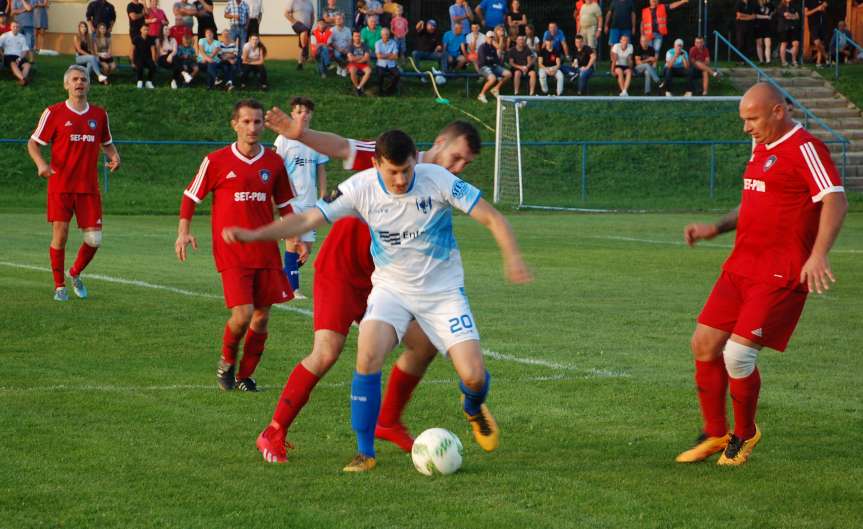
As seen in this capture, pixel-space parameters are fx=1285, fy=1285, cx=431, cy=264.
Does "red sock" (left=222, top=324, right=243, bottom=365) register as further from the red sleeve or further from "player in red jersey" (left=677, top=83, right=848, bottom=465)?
the red sleeve

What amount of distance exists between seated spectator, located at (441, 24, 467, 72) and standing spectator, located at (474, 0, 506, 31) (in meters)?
1.05

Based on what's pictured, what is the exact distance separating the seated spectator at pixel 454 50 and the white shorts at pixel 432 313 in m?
28.8

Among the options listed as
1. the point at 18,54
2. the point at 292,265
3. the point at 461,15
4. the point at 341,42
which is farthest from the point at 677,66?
the point at 292,265

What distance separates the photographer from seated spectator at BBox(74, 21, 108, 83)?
31.9 metres

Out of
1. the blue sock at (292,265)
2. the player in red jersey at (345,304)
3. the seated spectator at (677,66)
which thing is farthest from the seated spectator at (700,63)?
the player in red jersey at (345,304)

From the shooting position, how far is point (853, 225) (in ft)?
80.2

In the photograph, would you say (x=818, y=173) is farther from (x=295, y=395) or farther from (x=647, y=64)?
(x=647, y=64)

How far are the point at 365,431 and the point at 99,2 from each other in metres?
28.2

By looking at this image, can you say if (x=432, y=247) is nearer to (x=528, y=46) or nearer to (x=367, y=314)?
(x=367, y=314)

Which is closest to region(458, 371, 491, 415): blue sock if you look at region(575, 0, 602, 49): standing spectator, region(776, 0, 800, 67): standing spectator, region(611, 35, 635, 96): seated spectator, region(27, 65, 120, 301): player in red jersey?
region(27, 65, 120, 301): player in red jersey

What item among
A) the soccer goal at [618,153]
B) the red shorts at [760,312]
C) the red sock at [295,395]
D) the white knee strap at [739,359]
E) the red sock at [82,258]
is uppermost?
the red shorts at [760,312]

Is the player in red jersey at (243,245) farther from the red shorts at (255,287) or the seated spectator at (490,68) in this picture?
the seated spectator at (490,68)

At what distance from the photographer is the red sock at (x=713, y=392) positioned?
701cm

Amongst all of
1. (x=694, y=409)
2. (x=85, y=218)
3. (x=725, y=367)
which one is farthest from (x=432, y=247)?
(x=85, y=218)
